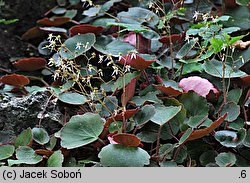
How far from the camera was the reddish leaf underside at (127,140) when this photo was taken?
1.06 metres

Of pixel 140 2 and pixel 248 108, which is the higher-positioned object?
pixel 140 2

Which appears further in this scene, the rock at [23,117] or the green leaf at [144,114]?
the rock at [23,117]

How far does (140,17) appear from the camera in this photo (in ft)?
5.37

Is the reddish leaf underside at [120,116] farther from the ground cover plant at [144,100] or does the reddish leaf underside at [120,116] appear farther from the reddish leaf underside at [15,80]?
the reddish leaf underside at [15,80]

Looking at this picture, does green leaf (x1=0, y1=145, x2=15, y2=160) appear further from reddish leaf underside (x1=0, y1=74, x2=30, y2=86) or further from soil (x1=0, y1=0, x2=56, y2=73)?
soil (x1=0, y1=0, x2=56, y2=73)

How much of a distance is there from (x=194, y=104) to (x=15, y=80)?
0.61 metres

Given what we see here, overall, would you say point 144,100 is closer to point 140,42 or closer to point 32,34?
point 140,42

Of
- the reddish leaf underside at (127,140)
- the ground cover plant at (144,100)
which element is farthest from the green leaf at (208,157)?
the reddish leaf underside at (127,140)

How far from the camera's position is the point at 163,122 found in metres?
1.13

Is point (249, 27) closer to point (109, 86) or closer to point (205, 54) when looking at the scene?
point (205, 54)

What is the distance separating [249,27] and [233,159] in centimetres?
66

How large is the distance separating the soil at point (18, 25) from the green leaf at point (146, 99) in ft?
2.17

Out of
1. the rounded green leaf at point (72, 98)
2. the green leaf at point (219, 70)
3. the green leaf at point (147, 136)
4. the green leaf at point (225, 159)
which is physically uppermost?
the green leaf at point (219, 70)
